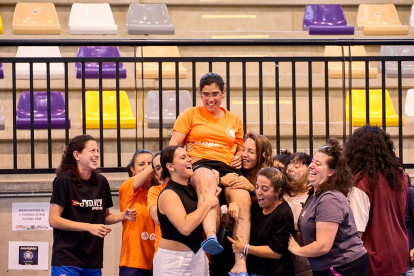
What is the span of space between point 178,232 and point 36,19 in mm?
4429

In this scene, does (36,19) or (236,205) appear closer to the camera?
(236,205)

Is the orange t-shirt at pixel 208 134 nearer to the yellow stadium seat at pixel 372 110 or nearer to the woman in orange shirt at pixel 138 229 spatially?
the woman in orange shirt at pixel 138 229

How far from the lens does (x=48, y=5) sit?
6.81m

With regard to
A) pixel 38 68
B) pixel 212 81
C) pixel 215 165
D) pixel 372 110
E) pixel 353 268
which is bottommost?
pixel 353 268

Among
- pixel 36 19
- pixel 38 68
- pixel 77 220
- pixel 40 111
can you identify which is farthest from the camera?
pixel 36 19

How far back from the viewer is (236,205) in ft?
10.8

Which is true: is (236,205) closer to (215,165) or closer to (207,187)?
(207,187)

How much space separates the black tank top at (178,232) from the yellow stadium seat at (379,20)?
456 cm

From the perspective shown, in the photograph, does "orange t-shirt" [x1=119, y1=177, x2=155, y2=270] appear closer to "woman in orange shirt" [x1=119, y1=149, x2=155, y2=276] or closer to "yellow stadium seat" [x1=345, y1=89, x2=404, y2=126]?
"woman in orange shirt" [x1=119, y1=149, x2=155, y2=276]

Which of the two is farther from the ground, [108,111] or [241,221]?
[108,111]

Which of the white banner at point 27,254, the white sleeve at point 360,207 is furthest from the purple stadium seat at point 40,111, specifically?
the white sleeve at point 360,207

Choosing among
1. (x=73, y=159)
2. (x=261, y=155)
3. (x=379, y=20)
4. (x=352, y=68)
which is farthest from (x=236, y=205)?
(x=379, y=20)

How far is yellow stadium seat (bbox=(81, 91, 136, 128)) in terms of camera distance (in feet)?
17.6

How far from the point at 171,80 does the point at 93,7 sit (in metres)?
1.34
